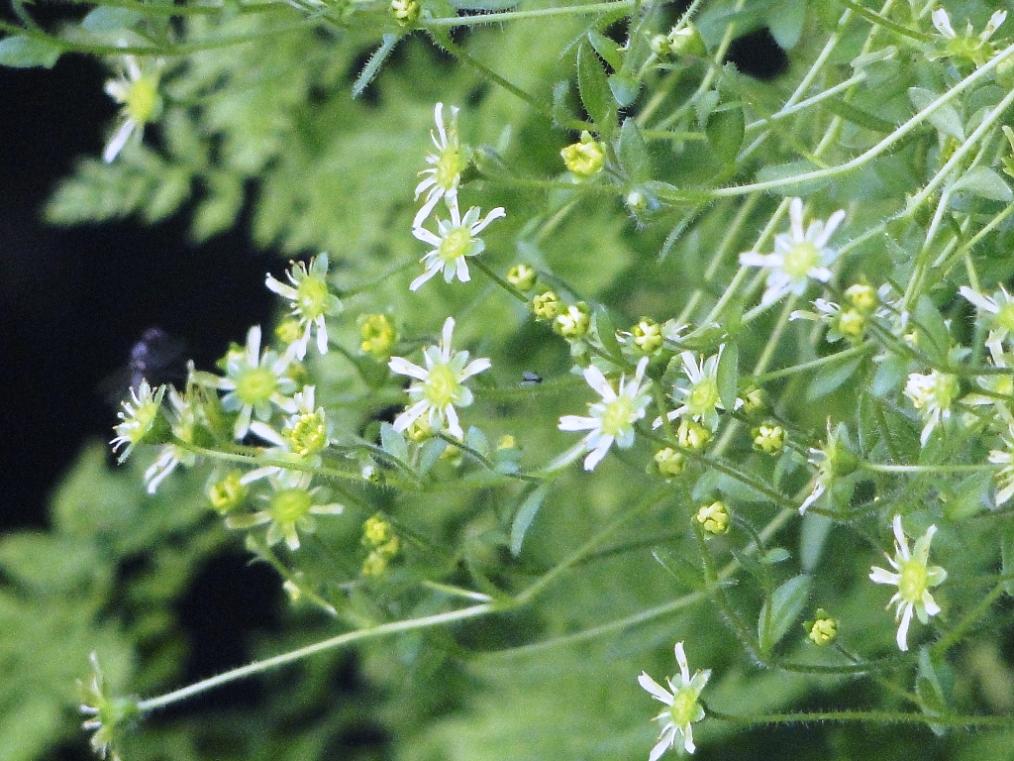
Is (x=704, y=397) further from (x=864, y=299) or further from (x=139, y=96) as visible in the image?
(x=139, y=96)

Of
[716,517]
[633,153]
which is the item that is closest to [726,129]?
[633,153]

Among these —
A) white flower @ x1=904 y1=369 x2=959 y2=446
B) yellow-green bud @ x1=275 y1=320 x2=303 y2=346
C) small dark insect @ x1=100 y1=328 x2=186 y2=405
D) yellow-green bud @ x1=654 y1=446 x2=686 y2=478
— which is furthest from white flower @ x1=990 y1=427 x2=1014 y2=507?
small dark insect @ x1=100 y1=328 x2=186 y2=405

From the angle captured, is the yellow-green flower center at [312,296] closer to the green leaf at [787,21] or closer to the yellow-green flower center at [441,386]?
the yellow-green flower center at [441,386]

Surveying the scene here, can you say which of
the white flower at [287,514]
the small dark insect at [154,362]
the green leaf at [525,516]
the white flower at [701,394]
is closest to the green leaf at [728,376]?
the white flower at [701,394]

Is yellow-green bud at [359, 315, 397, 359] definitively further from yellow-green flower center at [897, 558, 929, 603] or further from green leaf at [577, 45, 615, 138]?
yellow-green flower center at [897, 558, 929, 603]

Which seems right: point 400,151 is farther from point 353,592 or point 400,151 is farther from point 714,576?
point 714,576

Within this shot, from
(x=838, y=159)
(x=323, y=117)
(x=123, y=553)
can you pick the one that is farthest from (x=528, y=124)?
(x=123, y=553)
